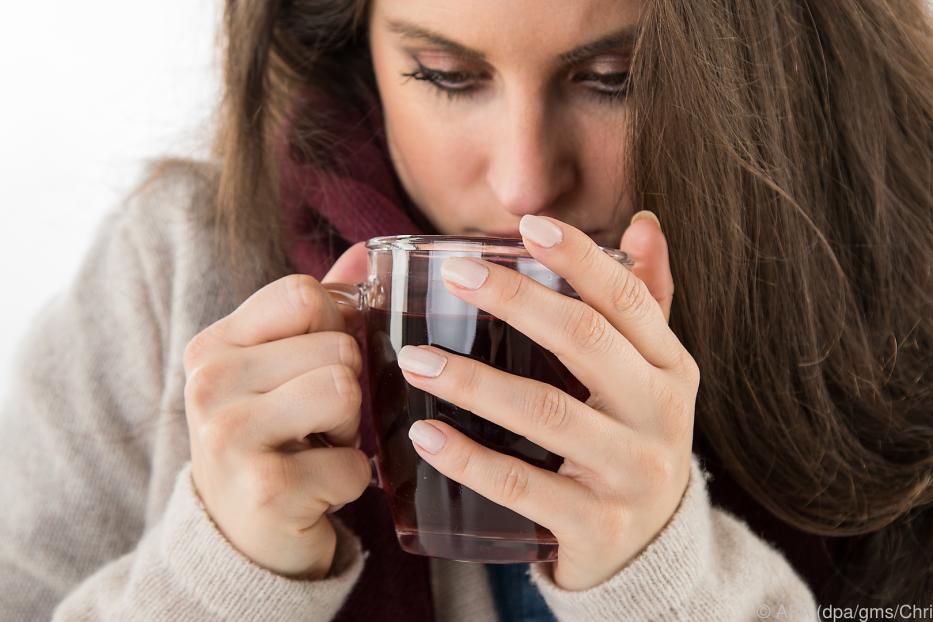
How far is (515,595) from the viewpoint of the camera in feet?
4.45

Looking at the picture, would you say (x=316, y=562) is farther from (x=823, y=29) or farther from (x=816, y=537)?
(x=823, y=29)

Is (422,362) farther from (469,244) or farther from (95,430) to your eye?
(95,430)

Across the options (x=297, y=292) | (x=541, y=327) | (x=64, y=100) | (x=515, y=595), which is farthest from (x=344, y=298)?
(x=64, y=100)

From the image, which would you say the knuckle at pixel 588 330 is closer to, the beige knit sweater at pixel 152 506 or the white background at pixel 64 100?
the beige knit sweater at pixel 152 506

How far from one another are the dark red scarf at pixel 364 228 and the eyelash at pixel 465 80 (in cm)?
25

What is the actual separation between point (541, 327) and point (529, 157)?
1.19 feet

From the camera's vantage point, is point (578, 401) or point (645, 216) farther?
point (645, 216)

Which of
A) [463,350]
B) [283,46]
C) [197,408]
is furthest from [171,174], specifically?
[463,350]

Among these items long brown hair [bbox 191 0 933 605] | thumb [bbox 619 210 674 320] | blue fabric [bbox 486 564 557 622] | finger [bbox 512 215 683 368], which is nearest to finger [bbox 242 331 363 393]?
finger [bbox 512 215 683 368]

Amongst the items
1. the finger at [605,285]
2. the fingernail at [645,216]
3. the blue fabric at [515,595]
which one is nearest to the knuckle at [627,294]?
the finger at [605,285]

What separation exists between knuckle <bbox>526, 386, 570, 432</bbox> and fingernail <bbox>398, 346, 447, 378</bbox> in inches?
3.3

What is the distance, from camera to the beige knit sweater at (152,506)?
1041 millimetres

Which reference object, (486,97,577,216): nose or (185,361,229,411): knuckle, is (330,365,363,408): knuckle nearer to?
(185,361,229,411): knuckle

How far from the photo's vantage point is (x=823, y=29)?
119cm
